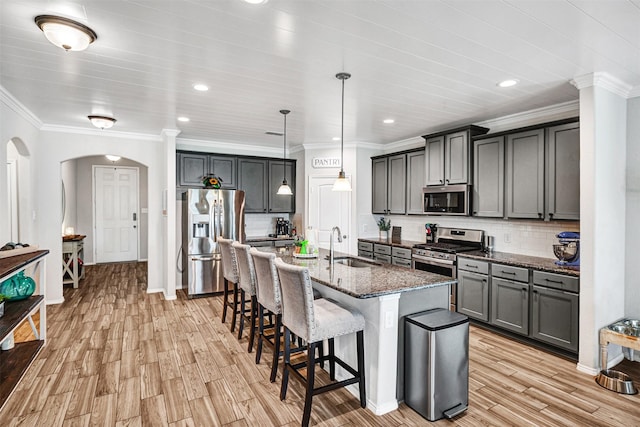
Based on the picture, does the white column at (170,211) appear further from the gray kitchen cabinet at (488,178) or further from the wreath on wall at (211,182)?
the gray kitchen cabinet at (488,178)

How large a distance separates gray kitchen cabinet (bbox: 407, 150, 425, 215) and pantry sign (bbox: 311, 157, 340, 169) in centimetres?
131

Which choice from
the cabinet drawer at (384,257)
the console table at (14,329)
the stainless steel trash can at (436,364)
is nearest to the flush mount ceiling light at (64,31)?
the console table at (14,329)

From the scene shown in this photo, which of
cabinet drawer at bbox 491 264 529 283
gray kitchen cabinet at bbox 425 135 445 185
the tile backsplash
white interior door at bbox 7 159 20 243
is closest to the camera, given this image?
cabinet drawer at bbox 491 264 529 283

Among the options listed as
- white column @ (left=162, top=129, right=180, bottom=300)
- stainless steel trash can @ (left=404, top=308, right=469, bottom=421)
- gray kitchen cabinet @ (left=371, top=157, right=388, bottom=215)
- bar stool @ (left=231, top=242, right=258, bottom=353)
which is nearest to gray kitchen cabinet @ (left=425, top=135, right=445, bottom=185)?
gray kitchen cabinet @ (left=371, top=157, right=388, bottom=215)

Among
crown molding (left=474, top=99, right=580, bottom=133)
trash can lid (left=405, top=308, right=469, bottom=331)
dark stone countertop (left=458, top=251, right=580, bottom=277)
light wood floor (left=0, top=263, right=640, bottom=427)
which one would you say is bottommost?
light wood floor (left=0, top=263, right=640, bottom=427)

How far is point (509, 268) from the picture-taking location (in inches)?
146

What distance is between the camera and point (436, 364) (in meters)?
2.32

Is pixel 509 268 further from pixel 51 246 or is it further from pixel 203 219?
pixel 51 246

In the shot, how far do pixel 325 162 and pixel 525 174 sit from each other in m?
3.25

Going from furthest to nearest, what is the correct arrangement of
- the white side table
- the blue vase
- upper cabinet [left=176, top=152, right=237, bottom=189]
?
1. the white side table
2. upper cabinet [left=176, top=152, right=237, bottom=189]
3. the blue vase

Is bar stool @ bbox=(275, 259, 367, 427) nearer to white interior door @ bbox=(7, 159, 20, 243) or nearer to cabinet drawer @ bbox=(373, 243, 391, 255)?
cabinet drawer @ bbox=(373, 243, 391, 255)

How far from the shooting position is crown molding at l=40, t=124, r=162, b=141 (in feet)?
15.9

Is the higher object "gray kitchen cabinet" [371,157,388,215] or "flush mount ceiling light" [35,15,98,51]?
"flush mount ceiling light" [35,15,98,51]

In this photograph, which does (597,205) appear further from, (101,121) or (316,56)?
(101,121)
